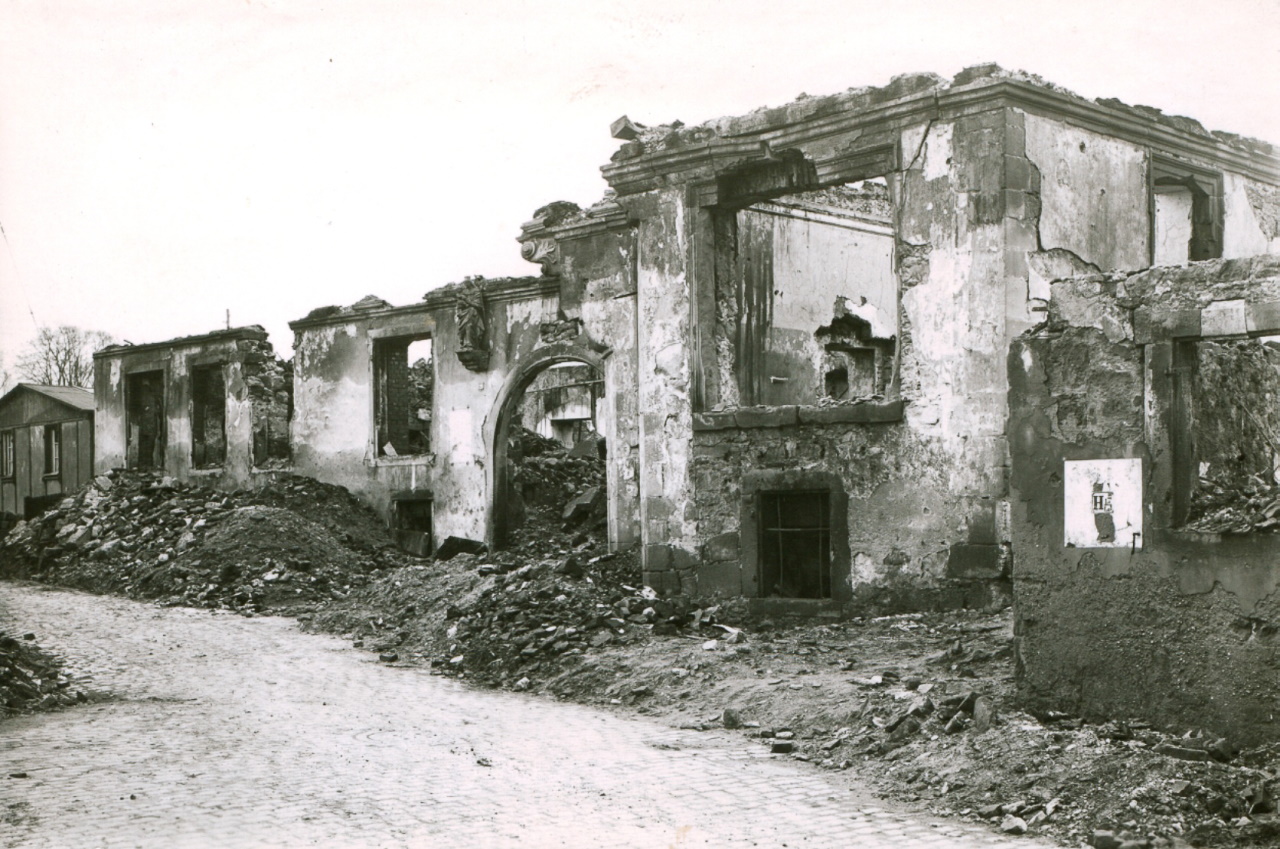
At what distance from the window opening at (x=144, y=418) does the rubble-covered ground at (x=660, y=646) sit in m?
1.83

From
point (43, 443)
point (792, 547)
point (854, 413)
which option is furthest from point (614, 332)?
point (43, 443)

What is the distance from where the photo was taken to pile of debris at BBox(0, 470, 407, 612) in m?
→ 18.4

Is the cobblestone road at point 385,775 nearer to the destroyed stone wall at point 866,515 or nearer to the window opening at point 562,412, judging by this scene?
the destroyed stone wall at point 866,515

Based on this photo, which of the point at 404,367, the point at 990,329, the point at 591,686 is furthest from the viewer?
the point at 404,367

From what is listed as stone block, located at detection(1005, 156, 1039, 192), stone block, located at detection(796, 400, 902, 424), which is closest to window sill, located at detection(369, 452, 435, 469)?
stone block, located at detection(796, 400, 902, 424)

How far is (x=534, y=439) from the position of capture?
24.5 m

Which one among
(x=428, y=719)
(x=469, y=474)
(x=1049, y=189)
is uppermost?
(x=1049, y=189)

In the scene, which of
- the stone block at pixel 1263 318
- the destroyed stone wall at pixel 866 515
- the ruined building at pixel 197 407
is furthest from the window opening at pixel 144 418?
the stone block at pixel 1263 318

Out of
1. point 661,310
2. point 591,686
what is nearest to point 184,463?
point 661,310

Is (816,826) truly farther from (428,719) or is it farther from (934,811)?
(428,719)

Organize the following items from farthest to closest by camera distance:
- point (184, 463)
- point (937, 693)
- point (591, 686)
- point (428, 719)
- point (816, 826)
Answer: point (184, 463) → point (591, 686) → point (428, 719) → point (937, 693) → point (816, 826)

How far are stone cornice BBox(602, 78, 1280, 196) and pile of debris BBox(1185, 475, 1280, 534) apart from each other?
20.1 ft

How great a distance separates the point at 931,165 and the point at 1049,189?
119 cm

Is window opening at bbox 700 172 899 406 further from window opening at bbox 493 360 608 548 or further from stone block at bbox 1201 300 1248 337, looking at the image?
stone block at bbox 1201 300 1248 337
